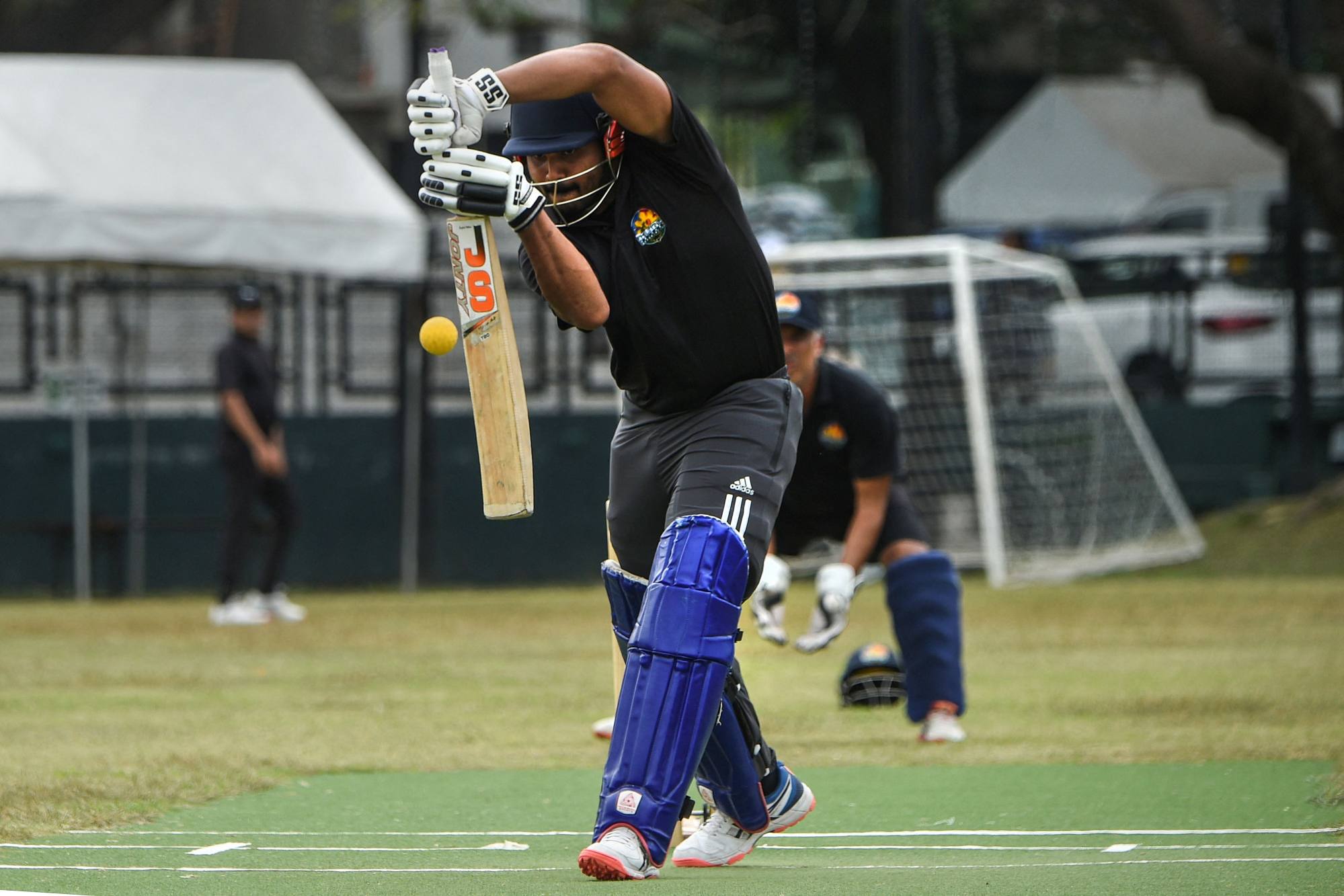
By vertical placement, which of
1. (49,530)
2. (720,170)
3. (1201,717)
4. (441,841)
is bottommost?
(49,530)

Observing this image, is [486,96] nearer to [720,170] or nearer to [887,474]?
[720,170]

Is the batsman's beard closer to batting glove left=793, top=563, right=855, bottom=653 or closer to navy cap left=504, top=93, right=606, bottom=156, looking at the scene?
navy cap left=504, top=93, right=606, bottom=156

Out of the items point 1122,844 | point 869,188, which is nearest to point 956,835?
point 1122,844

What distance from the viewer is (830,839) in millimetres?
5809

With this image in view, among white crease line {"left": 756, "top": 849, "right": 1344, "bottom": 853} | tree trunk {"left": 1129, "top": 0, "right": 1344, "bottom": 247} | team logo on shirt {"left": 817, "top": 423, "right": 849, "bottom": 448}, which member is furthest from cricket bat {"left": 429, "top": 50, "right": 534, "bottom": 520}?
tree trunk {"left": 1129, "top": 0, "right": 1344, "bottom": 247}

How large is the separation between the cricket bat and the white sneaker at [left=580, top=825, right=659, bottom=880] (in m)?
0.76

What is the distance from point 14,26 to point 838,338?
1146 centimetres

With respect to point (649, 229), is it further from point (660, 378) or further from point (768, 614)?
point (768, 614)

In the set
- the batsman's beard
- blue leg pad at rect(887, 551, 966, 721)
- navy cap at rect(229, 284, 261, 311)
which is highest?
the batsman's beard

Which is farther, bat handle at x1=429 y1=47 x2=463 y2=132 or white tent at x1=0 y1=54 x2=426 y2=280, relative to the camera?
white tent at x1=0 y1=54 x2=426 y2=280

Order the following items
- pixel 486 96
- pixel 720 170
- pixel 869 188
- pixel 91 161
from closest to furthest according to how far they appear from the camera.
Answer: pixel 486 96, pixel 720 170, pixel 91 161, pixel 869 188

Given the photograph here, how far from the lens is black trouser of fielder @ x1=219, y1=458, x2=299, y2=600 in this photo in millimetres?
13750

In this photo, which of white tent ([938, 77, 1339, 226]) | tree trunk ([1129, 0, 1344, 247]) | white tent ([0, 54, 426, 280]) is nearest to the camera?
white tent ([0, 54, 426, 280])

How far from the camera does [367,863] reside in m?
5.14
